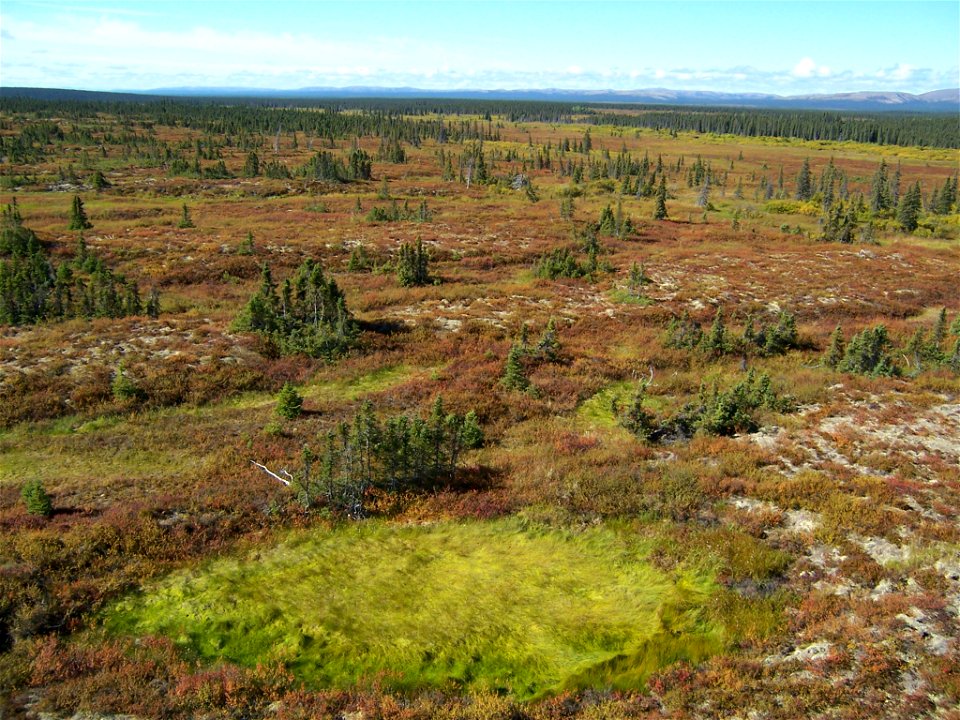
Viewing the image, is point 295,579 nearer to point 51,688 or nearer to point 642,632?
point 51,688

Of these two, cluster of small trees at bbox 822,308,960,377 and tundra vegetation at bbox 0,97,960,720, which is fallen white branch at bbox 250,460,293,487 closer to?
tundra vegetation at bbox 0,97,960,720

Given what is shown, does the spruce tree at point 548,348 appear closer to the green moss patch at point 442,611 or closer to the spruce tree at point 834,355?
the spruce tree at point 834,355

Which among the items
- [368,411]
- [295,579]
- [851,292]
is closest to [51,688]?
[295,579]

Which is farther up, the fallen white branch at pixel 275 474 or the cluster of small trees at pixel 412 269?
the cluster of small trees at pixel 412 269

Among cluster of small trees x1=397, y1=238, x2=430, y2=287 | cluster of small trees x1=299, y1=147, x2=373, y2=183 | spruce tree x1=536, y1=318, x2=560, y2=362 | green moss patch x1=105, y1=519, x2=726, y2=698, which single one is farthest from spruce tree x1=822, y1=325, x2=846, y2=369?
cluster of small trees x1=299, y1=147, x2=373, y2=183

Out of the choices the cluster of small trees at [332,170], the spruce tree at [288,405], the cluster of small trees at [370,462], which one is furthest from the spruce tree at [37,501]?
the cluster of small trees at [332,170]
